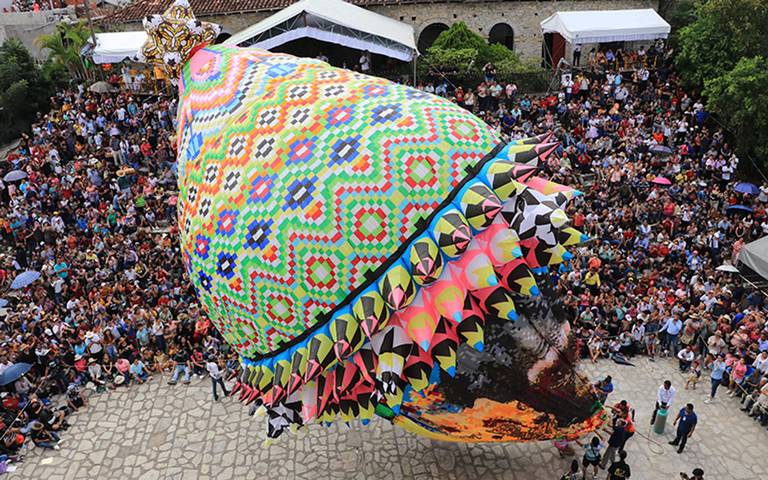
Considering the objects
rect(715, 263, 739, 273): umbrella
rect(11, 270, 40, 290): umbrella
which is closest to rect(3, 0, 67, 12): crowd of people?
rect(11, 270, 40, 290): umbrella

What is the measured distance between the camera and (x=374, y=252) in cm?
721

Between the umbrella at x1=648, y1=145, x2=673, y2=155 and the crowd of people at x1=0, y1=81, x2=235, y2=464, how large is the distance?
14.3m

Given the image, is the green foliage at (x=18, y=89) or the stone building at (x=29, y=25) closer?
the green foliage at (x=18, y=89)

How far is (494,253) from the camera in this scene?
23.2ft

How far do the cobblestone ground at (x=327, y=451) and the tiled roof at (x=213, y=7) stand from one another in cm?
1935

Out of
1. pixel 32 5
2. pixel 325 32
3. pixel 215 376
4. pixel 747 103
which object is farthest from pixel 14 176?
pixel 747 103

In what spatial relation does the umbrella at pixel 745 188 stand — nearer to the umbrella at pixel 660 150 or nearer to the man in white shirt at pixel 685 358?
the umbrella at pixel 660 150

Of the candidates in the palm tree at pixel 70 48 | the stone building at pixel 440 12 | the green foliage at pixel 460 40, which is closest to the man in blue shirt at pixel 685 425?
the green foliage at pixel 460 40

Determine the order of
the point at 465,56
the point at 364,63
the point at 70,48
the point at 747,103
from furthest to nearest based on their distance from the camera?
the point at 70,48, the point at 364,63, the point at 465,56, the point at 747,103

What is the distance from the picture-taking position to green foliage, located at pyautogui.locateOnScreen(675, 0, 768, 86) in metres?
20.6

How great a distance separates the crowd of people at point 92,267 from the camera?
14312 millimetres

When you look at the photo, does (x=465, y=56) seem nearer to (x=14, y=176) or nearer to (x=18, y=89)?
(x=14, y=176)

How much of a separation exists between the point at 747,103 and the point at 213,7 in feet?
68.7

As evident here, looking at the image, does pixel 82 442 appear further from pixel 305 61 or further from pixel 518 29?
pixel 518 29
